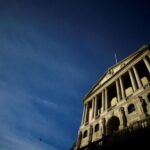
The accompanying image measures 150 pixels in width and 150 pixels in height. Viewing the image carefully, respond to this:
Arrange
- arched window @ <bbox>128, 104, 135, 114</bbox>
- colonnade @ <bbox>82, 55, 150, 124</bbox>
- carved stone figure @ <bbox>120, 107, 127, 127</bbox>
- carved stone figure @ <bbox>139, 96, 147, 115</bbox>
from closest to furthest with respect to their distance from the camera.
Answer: carved stone figure @ <bbox>139, 96, 147, 115</bbox>, carved stone figure @ <bbox>120, 107, 127, 127</bbox>, arched window @ <bbox>128, 104, 135, 114</bbox>, colonnade @ <bbox>82, 55, 150, 124</bbox>

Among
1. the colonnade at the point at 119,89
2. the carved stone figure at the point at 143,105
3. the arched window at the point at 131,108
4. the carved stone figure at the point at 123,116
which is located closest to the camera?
the carved stone figure at the point at 143,105

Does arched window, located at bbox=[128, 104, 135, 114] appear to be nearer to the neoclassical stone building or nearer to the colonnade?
the neoclassical stone building

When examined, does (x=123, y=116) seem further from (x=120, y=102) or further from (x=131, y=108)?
(x=120, y=102)

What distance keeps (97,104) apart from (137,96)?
12.7 m

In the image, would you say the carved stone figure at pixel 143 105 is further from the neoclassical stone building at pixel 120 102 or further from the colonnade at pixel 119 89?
the colonnade at pixel 119 89

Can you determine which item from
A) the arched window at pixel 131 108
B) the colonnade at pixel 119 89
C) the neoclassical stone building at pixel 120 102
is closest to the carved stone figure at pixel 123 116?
the neoclassical stone building at pixel 120 102

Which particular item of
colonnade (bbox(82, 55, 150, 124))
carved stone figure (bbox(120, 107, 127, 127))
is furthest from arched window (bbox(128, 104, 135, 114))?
colonnade (bbox(82, 55, 150, 124))

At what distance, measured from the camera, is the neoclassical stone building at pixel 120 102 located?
2261cm

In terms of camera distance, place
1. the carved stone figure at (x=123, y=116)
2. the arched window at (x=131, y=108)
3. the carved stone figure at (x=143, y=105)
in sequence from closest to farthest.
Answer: the carved stone figure at (x=143, y=105), the carved stone figure at (x=123, y=116), the arched window at (x=131, y=108)

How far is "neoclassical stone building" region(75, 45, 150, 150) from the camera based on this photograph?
74.2 ft

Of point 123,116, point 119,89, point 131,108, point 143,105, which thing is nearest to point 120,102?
point 131,108

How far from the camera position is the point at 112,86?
34.9 m

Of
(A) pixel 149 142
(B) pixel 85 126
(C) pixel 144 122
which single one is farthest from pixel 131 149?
(B) pixel 85 126

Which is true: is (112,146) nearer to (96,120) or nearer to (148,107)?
(148,107)
